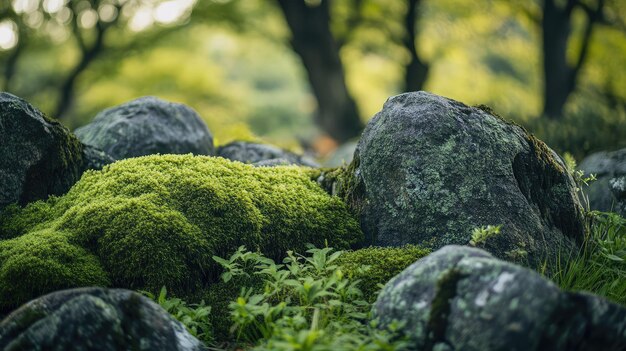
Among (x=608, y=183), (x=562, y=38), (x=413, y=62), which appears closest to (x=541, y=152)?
(x=608, y=183)

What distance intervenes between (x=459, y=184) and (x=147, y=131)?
144 inches

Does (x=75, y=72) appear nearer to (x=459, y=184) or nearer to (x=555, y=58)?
(x=555, y=58)

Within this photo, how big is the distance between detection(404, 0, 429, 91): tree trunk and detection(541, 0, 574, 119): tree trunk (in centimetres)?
358

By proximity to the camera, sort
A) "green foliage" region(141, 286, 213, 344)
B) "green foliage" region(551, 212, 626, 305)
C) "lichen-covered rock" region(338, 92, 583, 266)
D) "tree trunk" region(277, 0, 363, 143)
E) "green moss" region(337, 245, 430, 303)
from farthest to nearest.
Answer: "tree trunk" region(277, 0, 363, 143), "lichen-covered rock" region(338, 92, 583, 266), "green foliage" region(551, 212, 626, 305), "green moss" region(337, 245, 430, 303), "green foliage" region(141, 286, 213, 344)

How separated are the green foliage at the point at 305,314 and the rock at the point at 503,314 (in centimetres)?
22

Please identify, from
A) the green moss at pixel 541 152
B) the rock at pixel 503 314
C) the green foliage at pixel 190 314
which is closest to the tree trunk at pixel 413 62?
the green moss at pixel 541 152

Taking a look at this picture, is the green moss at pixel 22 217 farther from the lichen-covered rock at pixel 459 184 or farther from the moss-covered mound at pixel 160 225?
the lichen-covered rock at pixel 459 184

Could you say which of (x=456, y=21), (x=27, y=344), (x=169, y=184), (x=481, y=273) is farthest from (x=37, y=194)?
(x=456, y=21)

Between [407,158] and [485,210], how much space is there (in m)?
0.70

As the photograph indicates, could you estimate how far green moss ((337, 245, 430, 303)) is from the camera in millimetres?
3912

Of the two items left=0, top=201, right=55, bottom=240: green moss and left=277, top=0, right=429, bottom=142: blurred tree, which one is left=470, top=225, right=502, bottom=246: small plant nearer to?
left=0, top=201, right=55, bottom=240: green moss

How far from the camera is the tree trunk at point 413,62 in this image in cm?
1789

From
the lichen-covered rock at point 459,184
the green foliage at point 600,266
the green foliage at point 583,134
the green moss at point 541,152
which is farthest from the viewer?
the green foliage at point 583,134

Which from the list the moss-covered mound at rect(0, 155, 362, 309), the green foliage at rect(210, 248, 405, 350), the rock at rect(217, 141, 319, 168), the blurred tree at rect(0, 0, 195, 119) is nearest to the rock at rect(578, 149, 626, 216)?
the moss-covered mound at rect(0, 155, 362, 309)
